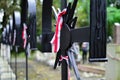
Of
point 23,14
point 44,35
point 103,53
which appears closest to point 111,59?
point 23,14

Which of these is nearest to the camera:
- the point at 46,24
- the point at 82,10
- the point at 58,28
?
the point at 58,28

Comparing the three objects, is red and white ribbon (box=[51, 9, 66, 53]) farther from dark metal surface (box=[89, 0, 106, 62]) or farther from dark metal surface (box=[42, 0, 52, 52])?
dark metal surface (box=[89, 0, 106, 62])

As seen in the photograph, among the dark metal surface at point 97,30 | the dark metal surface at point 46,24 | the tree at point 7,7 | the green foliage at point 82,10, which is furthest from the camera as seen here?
the tree at point 7,7

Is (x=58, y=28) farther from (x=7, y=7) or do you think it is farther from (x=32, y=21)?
(x=7, y=7)

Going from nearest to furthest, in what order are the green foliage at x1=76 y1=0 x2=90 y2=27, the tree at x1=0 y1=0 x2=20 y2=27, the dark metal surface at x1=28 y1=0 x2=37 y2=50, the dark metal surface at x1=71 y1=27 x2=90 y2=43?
the dark metal surface at x1=71 y1=27 x2=90 y2=43 < the green foliage at x1=76 y1=0 x2=90 y2=27 < the dark metal surface at x1=28 y1=0 x2=37 y2=50 < the tree at x1=0 y1=0 x2=20 y2=27

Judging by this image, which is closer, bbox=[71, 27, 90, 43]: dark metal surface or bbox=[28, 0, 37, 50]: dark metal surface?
bbox=[71, 27, 90, 43]: dark metal surface

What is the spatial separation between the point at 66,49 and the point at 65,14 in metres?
0.22

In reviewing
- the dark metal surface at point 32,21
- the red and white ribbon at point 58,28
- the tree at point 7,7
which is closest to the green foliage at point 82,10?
the red and white ribbon at point 58,28

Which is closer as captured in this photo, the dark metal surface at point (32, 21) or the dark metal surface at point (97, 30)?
the dark metal surface at point (97, 30)

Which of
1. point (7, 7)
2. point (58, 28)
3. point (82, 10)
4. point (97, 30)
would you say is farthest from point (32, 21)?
point (82, 10)

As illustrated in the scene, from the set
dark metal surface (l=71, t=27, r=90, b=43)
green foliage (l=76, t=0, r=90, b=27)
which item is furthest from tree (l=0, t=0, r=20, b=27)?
dark metal surface (l=71, t=27, r=90, b=43)

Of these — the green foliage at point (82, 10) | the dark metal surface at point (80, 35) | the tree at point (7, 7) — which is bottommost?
the dark metal surface at point (80, 35)

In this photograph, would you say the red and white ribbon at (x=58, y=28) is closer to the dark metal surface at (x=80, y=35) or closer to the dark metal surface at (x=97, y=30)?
the dark metal surface at (x=80, y=35)

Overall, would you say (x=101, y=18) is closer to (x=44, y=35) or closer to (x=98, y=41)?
(x=98, y=41)
